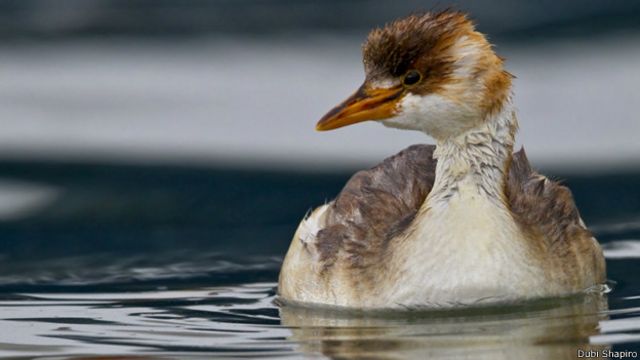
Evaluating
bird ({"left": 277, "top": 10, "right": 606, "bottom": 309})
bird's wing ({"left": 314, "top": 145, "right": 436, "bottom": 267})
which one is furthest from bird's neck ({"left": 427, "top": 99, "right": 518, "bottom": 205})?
bird's wing ({"left": 314, "top": 145, "right": 436, "bottom": 267})

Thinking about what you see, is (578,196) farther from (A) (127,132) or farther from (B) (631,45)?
(A) (127,132)

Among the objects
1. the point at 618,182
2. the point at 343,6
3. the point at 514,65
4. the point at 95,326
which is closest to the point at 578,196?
the point at 618,182

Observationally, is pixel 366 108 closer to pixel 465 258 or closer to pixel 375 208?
pixel 375 208

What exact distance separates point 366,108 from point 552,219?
147cm

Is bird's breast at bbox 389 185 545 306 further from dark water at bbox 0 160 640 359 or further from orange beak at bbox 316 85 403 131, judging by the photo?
orange beak at bbox 316 85 403 131

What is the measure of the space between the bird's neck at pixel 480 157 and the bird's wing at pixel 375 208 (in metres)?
0.39

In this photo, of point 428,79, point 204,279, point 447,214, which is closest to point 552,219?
point 447,214

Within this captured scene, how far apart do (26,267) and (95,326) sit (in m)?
2.16

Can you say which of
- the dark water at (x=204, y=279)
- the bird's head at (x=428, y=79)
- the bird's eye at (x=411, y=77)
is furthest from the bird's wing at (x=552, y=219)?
the bird's eye at (x=411, y=77)

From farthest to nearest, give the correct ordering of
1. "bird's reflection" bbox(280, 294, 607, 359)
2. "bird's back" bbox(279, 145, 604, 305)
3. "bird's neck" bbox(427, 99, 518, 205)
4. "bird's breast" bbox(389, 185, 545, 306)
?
"bird's back" bbox(279, 145, 604, 305) → "bird's neck" bbox(427, 99, 518, 205) → "bird's breast" bbox(389, 185, 545, 306) → "bird's reflection" bbox(280, 294, 607, 359)

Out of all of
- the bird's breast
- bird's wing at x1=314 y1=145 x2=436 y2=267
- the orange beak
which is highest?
the orange beak

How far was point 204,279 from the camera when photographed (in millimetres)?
13602

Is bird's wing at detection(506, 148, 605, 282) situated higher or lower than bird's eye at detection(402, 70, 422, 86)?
lower

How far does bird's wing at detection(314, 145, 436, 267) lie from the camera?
1242cm
